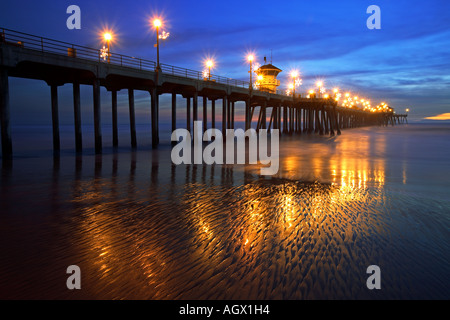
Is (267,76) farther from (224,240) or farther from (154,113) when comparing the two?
(224,240)

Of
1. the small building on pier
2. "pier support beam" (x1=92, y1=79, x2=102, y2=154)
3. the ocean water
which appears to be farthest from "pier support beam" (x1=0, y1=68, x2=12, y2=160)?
the small building on pier

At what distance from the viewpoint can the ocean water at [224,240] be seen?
3672 mm

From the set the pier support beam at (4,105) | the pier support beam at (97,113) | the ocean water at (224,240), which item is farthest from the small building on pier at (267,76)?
the ocean water at (224,240)

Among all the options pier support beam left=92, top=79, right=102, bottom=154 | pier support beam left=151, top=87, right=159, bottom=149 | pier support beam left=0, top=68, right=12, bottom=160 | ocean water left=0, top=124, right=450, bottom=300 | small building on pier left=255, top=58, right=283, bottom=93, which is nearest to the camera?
ocean water left=0, top=124, right=450, bottom=300

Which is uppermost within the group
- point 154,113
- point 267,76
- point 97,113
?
point 267,76

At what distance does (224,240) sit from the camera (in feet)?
16.9

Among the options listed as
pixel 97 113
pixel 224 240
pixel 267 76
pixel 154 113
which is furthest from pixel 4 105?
pixel 267 76

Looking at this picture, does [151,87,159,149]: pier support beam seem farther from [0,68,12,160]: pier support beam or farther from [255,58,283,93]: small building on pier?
[255,58,283,93]: small building on pier

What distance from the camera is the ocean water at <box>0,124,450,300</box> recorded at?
3.67 meters

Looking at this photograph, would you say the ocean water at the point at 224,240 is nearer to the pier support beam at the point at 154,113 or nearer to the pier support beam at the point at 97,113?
the pier support beam at the point at 97,113

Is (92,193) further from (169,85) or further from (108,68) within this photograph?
(169,85)

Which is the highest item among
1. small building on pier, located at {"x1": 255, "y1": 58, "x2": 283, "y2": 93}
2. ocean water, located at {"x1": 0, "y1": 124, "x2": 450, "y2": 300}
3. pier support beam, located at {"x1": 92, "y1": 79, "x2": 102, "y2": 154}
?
small building on pier, located at {"x1": 255, "y1": 58, "x2": 283, "y2": 93}
